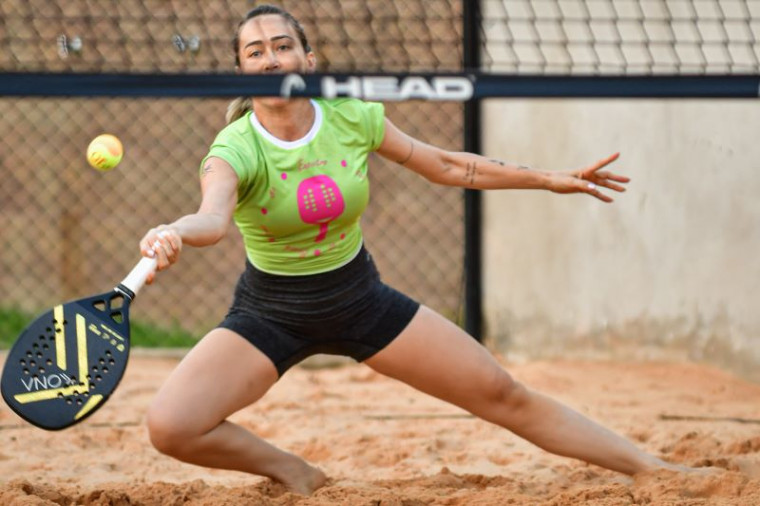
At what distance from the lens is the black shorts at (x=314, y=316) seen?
12.1ft

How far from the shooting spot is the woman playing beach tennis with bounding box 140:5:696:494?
3.57 m

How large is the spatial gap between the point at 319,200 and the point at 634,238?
112 inches

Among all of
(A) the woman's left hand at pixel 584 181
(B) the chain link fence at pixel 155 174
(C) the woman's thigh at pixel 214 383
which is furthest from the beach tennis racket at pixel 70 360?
(B) the chain link fence at pixel 155 174

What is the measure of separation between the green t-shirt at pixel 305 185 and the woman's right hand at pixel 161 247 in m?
0.48

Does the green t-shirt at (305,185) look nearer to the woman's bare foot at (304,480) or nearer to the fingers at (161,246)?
the fingers at (161,246)

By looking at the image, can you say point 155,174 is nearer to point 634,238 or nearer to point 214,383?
point 634,238

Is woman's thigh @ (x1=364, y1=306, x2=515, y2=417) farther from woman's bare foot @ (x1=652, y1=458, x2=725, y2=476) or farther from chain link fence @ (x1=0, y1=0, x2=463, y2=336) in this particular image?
chain link fence @ (x1=0, y1=0, x2=463, y2=336)

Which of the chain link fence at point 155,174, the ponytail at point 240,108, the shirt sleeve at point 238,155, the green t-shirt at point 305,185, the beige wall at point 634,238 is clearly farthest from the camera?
the chain link fence at point 155,174

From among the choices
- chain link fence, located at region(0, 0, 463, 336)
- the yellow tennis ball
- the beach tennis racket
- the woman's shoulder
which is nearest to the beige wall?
chain link fence, located at region(0, 0, 463, 336)

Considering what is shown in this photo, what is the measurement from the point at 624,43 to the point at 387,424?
2265 millimetres

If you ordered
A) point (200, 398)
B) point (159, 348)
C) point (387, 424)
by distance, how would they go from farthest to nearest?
1. point (159, 348)
2. point (387, 424)
3. point (200, 398)

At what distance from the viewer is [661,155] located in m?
5.83

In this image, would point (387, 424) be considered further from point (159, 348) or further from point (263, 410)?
point (159, 348)

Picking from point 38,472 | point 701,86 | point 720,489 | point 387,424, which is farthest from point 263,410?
point 701,86
